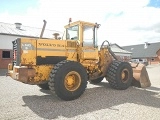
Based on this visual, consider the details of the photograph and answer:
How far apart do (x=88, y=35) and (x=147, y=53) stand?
5985 cm

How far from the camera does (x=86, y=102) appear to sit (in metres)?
8.03

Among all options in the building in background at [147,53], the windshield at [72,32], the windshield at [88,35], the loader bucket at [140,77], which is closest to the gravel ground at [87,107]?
the loader bucket at [140,77]

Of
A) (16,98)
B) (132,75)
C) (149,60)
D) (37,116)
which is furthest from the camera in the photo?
(149,60)

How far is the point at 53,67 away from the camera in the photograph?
852 centimetres

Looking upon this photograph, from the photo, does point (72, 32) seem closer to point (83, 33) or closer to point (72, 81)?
point (83, 33)

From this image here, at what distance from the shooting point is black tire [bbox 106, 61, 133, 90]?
10.3 meters

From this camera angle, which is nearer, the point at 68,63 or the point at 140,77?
the point at 68,63

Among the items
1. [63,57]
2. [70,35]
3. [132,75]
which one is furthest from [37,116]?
[132,75]

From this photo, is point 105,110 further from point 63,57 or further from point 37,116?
point 63,57

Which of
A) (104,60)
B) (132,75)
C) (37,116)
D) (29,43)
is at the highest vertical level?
(29,43)

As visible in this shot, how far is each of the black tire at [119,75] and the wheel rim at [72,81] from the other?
2.41 m

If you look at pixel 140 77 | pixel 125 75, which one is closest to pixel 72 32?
pixel 125 75

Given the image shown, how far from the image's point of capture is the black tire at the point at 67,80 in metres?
7.85

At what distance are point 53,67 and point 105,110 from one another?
2702 millimetres
